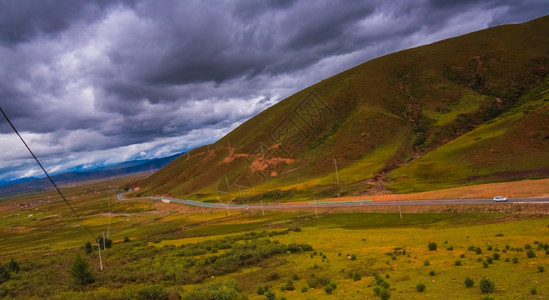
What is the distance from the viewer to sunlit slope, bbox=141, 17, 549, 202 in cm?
10212

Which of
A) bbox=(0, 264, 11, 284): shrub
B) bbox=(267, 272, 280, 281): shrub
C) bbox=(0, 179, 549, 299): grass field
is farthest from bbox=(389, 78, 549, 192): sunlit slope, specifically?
bbox=(0, 264, 11, 284): shrub

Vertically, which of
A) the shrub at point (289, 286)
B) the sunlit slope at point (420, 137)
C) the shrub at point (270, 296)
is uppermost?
the sunlit slope at point (420, 137)

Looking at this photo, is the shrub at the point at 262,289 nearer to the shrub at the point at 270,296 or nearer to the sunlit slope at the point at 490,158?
the shrub at the point at 270,296

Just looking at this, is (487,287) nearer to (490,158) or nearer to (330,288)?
(330,288)

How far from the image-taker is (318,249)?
4444cm

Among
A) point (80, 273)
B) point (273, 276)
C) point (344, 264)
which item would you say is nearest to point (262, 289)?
point (273, 276)

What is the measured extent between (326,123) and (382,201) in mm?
105498

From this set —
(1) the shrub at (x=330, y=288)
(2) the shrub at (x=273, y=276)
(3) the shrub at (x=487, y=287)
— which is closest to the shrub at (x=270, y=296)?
(1) the shrub at (x=330, y=288)

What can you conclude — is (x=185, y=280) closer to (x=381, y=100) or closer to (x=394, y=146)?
(x=394, y=146)

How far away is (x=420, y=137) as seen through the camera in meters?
149

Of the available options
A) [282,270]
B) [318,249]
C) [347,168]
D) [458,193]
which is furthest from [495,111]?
[282,270]

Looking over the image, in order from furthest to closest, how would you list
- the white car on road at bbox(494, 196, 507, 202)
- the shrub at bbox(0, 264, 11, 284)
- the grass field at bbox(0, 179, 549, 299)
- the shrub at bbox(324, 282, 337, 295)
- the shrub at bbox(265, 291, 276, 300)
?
the white car on road at bbox(494, 196, 507, 202), the shrub at bbox(0, 264, 11, 284), the shrub at bbox(324, 282, 337, 295), the shrub at bbox(265, 291, 276, 300), the grass field at bbox(0, 179, 549, 299)

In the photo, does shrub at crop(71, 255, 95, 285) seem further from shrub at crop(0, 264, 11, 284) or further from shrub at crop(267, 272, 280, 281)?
shrub at crop(267, 272, 280, 281)

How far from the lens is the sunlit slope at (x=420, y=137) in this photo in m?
102
